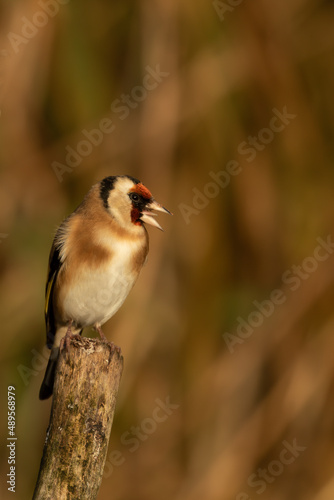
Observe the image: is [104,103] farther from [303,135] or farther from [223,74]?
[303,135]

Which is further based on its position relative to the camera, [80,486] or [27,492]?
[27,492]

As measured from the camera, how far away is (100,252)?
4812 millimetres

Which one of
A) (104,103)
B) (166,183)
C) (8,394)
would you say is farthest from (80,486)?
(104,103)

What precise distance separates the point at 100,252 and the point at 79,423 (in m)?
1.50

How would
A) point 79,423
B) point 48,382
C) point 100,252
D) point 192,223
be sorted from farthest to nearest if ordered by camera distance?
point 192,223
point 48,382
point 100,252
point 79,423

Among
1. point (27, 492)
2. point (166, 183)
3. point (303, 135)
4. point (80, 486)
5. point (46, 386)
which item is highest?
point (303, 135)

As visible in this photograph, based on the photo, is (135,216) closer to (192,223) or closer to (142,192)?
(142,192)

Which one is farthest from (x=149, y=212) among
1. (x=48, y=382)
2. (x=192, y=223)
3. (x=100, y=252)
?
(x=192, y=223)

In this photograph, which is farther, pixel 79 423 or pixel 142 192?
pixel 142 192

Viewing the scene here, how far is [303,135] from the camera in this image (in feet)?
23.4

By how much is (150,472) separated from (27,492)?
92 centimetres

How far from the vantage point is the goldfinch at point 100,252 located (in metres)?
4.83

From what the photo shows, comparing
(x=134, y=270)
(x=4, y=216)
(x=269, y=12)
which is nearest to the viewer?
(x=134, y=270)

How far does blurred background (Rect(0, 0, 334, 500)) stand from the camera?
20.8 ft
